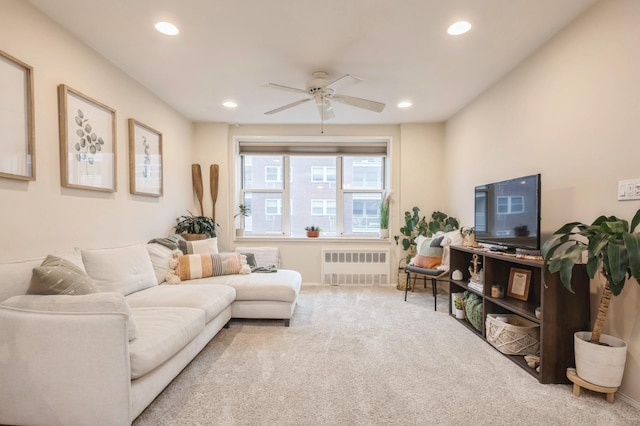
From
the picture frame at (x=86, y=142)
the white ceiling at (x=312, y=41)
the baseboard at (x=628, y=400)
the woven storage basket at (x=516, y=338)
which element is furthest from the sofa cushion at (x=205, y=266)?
the baseboard at (x=628, y=400)

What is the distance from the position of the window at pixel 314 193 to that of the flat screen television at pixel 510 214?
83.9 inches

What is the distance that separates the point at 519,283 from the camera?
8.79 feet

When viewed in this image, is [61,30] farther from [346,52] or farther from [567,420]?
[567,420]

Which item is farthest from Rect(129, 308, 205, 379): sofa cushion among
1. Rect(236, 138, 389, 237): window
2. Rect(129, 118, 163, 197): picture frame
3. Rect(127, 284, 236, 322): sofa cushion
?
Rect(236, 138, 389, 237): window

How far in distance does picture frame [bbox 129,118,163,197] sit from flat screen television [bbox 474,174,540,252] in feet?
11.4

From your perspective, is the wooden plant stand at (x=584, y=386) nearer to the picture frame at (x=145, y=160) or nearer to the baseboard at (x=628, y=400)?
the baseboard at (x=628, y=400)

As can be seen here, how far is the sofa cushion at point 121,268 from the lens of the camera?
7.88ft

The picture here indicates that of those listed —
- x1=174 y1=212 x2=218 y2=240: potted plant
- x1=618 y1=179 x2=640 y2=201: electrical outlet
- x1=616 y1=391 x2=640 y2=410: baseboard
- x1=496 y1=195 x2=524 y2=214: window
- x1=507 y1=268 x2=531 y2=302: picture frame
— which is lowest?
x1=616 y1=391 x2=640 y2=410: baseboard

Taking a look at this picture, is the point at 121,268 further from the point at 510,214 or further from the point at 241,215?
the point at 510,214

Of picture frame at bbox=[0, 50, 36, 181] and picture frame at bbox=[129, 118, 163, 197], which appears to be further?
picture frame at bbox=[129, 118, 163, 197]

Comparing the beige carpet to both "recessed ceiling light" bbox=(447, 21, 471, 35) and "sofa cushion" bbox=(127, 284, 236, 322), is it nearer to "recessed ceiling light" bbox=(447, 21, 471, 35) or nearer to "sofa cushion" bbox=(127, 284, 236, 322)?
"sofa cushion" bbox=(127, 284, 236, 322)

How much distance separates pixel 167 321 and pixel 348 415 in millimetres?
1216

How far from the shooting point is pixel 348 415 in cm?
172

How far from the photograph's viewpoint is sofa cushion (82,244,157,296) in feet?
7.88
